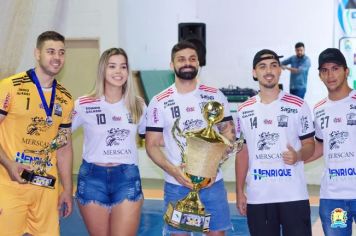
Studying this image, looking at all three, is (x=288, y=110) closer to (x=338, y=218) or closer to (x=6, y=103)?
(x=338, y=218)

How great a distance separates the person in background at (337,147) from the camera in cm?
404

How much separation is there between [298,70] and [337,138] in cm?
1027

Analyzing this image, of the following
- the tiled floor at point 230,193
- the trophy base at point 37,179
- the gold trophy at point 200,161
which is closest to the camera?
the gold trophy at point 200,161

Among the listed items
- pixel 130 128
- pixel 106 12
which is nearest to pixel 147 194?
pixel 106 12

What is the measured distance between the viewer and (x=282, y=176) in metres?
4.09

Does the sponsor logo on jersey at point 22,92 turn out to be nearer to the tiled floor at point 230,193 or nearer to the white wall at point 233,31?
the tiled floor at point 230,193

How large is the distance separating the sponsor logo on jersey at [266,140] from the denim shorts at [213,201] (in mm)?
443

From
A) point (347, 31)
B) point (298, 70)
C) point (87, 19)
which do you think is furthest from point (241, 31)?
A: point (87, 19)

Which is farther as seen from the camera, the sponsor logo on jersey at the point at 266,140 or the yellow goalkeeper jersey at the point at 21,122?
the sponsor logo on jersey at the point at 266,140

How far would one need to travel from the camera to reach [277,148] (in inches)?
161

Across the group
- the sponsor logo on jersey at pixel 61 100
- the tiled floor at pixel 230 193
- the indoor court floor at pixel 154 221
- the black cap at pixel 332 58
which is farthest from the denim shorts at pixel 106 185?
the tiled floor at pixel 230 193

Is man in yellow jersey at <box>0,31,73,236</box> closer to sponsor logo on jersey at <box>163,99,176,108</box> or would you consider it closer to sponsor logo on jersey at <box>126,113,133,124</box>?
sponsor logo on jersey at <box>126,113,133,124</box>

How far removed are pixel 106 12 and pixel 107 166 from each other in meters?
6.89

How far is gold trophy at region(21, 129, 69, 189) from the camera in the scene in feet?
13.0
